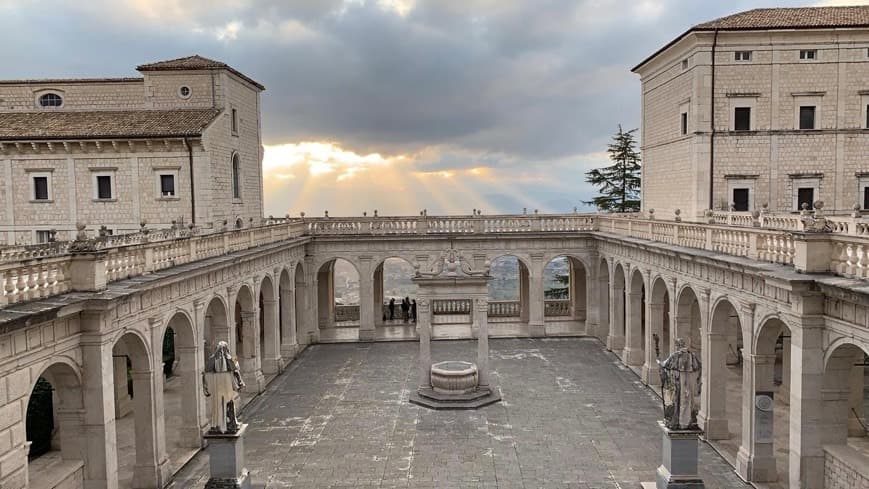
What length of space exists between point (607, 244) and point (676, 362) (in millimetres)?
18649

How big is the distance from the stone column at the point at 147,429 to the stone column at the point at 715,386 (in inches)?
610

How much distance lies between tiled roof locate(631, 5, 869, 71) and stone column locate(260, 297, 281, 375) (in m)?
22.9

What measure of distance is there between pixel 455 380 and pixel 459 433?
3.54 metres

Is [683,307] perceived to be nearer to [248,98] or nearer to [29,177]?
[248,98]

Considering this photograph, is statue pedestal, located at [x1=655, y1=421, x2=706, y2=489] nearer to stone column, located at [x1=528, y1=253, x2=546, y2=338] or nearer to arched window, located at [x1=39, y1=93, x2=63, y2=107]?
stone column, located at [x1=528, y1=253, x2=546, y2=338]

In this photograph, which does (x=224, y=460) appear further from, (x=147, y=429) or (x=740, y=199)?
(x=740, y=199)

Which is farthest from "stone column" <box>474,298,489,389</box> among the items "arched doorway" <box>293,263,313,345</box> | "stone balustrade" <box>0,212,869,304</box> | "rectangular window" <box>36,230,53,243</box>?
"rectangular window" <box>36,230,53,243</box>

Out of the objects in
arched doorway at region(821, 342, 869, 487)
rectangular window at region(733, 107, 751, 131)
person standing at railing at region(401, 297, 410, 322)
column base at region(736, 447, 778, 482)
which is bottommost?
column base at region(736, 447, 778, 482)

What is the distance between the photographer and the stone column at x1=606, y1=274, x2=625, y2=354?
31.9 meters

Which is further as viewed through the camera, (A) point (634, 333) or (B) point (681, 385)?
(A) point (634, 333)

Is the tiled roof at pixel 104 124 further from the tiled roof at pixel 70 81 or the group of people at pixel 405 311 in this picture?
the group of people at pixel 405 311

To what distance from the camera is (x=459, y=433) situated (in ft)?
68.5

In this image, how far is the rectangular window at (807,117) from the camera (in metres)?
31.2

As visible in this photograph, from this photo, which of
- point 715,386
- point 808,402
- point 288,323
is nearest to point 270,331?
point 288,323
